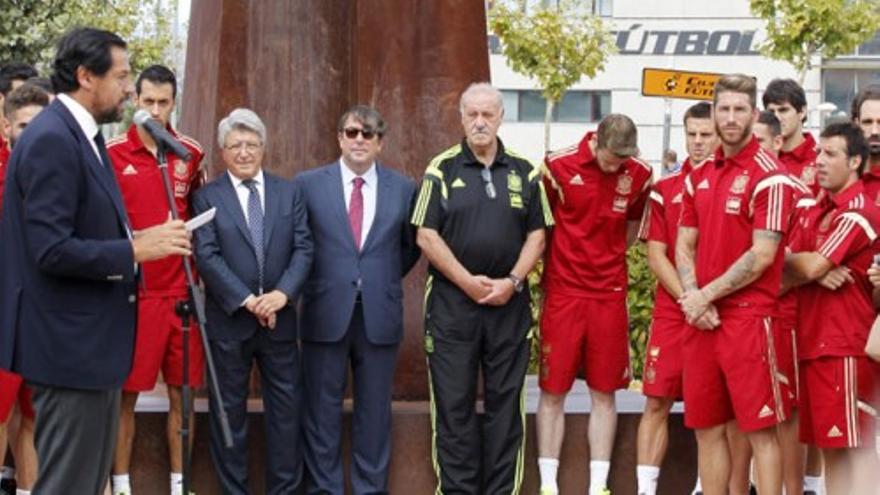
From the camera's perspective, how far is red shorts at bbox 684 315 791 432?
30.0 feet

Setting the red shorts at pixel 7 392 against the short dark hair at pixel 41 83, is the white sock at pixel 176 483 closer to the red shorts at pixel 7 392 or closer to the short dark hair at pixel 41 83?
the red shorts at pixel 7 392

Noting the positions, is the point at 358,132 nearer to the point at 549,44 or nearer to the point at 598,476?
the point at 598,476

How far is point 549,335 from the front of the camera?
10195 millimetres

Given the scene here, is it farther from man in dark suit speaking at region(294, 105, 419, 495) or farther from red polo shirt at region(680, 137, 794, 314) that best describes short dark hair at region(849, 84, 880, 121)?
man in dark suit speaking at region(294, 105, 419, 495)

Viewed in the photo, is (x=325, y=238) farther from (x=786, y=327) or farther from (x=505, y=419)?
(x=786, y=327)

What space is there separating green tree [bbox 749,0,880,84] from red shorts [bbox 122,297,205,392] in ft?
99.4

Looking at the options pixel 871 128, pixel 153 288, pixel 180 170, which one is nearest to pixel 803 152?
pixel 871 128

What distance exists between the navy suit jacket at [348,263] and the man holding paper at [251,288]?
5.9 inches

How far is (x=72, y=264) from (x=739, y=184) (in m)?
3.87

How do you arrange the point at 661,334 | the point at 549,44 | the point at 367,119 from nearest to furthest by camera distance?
the point at 661,334 < the point at 367,119 < the point at 549,44

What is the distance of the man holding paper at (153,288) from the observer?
9734 millimetres

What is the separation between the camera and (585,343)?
10188 millimetres

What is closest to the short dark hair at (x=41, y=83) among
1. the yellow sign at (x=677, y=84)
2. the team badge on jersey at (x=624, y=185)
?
the team badge on jersey at (x=624, y=185)

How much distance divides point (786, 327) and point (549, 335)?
141 cm
